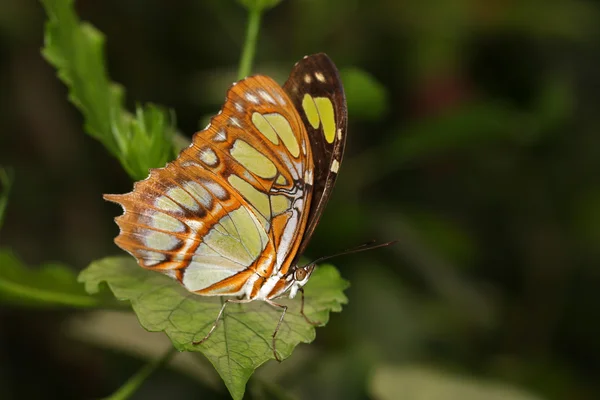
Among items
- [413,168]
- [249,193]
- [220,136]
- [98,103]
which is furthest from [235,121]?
[413,168]

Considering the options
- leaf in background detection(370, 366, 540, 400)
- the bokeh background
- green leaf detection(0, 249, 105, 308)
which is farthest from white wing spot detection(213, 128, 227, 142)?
the bokeh background

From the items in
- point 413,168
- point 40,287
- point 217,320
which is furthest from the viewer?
point 413,168

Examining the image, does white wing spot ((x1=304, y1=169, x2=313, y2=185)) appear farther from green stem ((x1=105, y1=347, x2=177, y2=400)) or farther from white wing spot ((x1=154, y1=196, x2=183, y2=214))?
green stem ((x1=105, y1=347, x2=177, y2=400))

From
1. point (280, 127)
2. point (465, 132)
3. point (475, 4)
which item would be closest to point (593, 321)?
point (465, 132)

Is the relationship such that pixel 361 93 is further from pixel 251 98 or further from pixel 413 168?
pixel 413 168

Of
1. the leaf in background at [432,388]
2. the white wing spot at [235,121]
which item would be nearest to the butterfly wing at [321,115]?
the white wing spot at [235,121]

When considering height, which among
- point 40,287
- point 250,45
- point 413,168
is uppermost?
point 250,45
